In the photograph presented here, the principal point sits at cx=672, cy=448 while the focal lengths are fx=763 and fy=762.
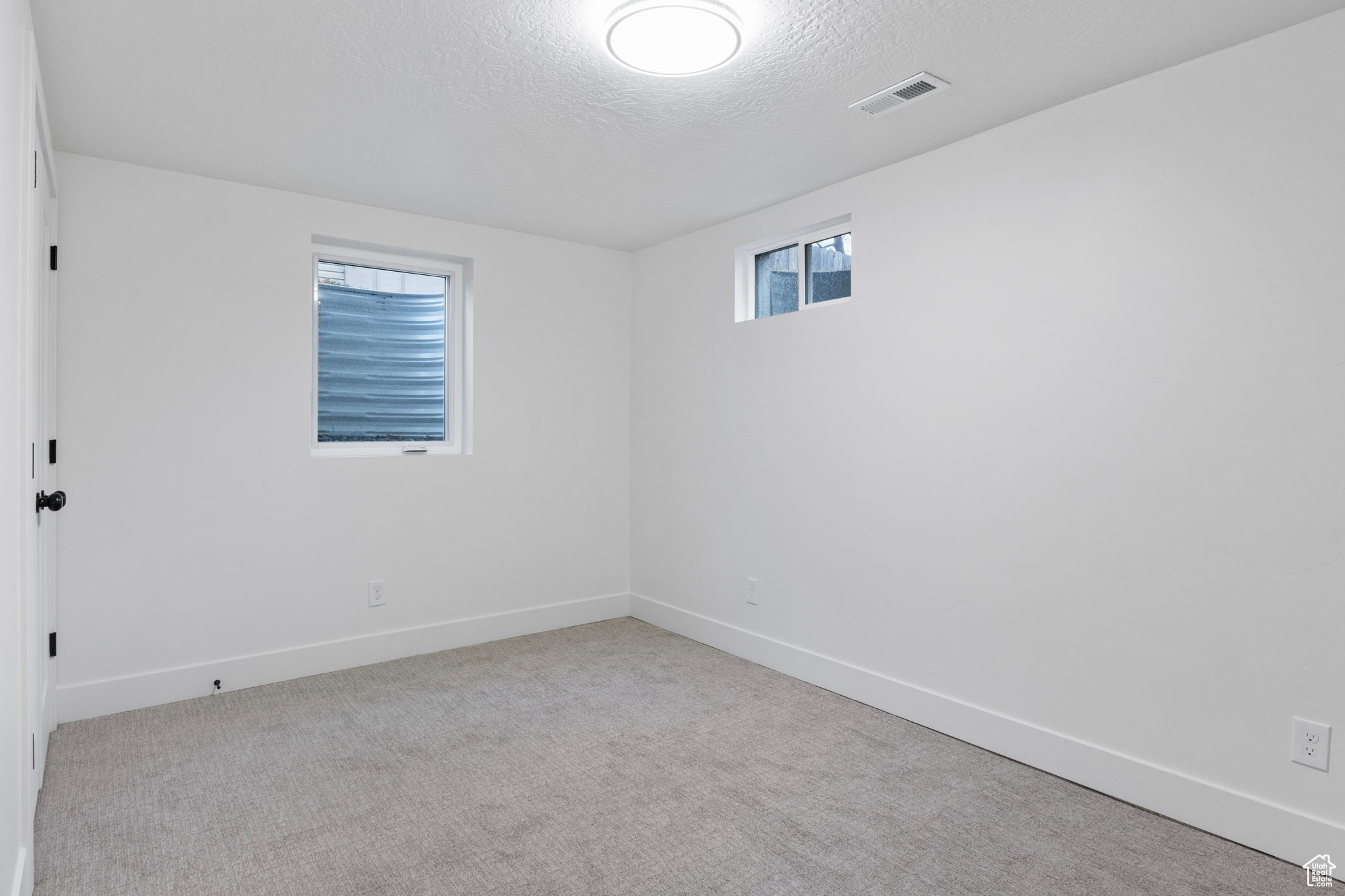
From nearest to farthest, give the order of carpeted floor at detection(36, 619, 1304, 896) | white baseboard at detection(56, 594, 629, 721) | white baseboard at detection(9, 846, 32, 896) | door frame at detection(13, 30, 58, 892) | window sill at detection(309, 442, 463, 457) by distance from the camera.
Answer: white baseboard at detection(9, 846, 32, 896), door frame at detection(13, 30, 58, 892), carpeted floor at detection(36, 619, 1304, 896), white baseboard at detection(56, 594, 629, 721), window sill at detection(309, 442, 463, 457)

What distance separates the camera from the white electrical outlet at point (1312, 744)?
7.06ft

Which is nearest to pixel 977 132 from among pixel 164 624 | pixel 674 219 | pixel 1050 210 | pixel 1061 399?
pixel 1050 210

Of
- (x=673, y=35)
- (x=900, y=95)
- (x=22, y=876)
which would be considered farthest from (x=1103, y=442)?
(x=22, y=876)

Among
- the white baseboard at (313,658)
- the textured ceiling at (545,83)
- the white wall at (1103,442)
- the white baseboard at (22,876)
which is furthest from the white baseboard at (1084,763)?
the white baseboard at (22,876)

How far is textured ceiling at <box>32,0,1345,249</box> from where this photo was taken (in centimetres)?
214

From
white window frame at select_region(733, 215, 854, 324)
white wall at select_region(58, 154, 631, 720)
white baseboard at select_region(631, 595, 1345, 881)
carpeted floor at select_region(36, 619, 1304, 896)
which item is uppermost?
white window frame at select_region(733, 215, 854, 324)

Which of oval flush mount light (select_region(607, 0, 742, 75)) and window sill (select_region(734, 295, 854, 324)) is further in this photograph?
window sill (select_region(734, 295, 854, 324))

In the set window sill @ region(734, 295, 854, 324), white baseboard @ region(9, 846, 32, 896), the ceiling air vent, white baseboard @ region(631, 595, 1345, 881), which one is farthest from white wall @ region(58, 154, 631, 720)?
the ceiling air vent

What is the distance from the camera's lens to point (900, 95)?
2.62 metres

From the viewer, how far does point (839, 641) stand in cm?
359

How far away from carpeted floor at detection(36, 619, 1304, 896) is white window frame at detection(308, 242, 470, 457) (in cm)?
127

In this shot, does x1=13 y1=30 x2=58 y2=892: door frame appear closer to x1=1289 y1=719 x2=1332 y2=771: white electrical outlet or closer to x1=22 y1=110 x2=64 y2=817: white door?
x1=22 y1=110 x2=64 y2=817: white door

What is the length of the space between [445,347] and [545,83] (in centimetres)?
225

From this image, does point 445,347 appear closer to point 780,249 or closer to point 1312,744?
point 780,249
